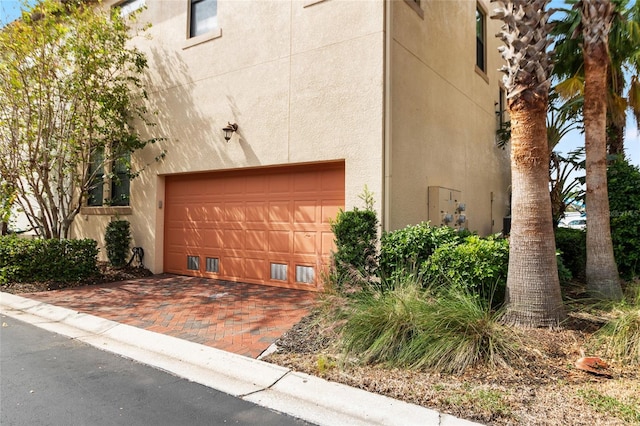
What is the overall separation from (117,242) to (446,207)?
336 inches

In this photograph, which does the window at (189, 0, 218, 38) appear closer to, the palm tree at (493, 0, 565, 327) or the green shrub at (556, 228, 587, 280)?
the palm tree at (493, 0, 565, 327)

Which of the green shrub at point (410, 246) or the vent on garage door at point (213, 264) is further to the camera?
the vent on garage door at point (213, 264)

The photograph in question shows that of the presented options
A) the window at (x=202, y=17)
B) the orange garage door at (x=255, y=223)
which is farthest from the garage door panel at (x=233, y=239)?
the window at (x=202, y=17)

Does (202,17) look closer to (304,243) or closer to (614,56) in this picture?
(304,243)

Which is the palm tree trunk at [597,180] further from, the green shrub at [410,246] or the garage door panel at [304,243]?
the garage door panel at [304,243]

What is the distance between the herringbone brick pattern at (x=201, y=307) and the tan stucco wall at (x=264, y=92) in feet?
6.70

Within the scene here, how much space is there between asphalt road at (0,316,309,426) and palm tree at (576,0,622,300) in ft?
18.0

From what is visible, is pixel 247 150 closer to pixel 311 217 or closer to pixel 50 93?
pixel 311 217

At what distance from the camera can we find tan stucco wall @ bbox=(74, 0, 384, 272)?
7227 millimetres

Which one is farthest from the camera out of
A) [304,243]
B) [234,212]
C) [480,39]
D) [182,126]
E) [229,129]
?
[480,39]

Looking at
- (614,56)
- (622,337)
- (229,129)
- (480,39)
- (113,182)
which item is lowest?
(622,337)

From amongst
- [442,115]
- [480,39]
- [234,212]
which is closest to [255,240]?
[234,212]

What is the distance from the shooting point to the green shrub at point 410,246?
19.7 ft

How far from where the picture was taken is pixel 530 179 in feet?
16.3
